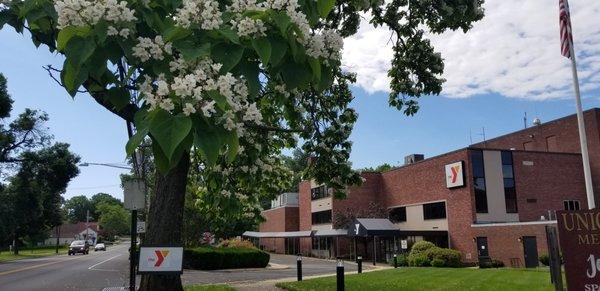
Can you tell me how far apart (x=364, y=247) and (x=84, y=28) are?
Answer: 49.2m

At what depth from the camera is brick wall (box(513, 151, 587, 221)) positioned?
41.5 m

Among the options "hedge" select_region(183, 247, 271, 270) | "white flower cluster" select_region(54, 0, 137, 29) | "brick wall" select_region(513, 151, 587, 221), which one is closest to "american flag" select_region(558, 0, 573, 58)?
"white flower cluster" select_region(54, 0, 137, 29)

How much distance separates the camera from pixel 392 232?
45000 mm

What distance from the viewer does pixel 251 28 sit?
130 inches

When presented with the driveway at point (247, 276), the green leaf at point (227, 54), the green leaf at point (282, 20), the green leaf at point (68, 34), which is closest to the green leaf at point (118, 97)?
the green leaf at point (68, 34)

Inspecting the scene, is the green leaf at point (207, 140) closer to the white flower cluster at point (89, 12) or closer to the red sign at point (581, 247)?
the white flower cluster at point (89, 12)

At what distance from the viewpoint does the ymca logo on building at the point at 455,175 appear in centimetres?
4084

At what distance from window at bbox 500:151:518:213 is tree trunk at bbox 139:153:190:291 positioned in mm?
38514

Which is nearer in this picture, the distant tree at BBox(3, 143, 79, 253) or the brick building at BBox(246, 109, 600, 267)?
the brick building at BBox(246, 109, 600, 267)

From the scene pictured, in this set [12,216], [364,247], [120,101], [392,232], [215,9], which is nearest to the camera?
[215,9]

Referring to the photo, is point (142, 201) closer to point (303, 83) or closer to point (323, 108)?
point (323, 108)

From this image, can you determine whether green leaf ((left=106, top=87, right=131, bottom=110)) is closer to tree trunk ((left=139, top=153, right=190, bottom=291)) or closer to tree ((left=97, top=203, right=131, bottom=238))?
tree trunk ((left=139, top=153, right=190, bottom=291))

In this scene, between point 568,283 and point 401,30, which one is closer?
point 568,283

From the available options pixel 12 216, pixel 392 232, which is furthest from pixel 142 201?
pixel 12 216
